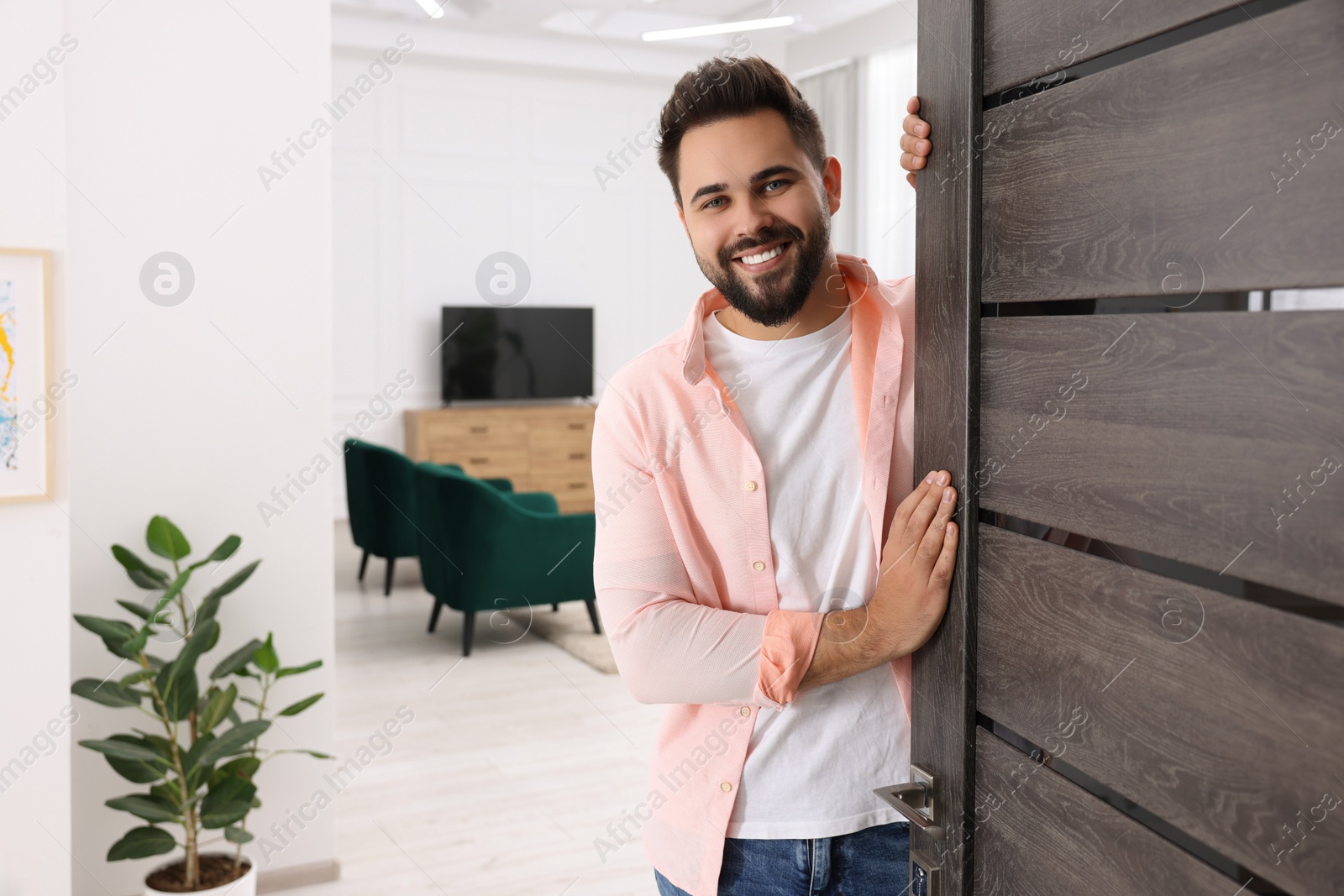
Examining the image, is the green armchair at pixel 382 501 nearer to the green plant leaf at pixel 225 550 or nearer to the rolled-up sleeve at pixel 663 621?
the green plant leaf at pixel 225 550

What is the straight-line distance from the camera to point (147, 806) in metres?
2.44

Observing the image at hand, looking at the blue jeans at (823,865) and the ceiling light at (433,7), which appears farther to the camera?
the ceiling light at (433,7)

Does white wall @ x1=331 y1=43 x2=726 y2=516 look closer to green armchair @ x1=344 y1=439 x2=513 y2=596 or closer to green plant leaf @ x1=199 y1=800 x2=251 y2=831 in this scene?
green armchair @ x1=344 y1=439 x2=513 y2=596

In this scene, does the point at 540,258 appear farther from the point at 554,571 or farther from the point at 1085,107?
the point at 1085,107

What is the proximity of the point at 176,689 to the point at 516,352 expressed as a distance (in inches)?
222

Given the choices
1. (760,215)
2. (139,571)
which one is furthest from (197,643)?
(760,215)

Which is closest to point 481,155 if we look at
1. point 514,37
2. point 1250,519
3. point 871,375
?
point 514,37

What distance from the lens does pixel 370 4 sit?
670 cm

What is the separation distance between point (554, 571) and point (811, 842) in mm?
3687

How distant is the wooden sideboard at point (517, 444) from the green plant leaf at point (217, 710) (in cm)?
503

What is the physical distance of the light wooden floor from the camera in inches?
117

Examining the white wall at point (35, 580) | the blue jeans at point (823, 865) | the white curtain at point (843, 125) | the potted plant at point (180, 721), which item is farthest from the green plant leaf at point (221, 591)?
the white curtain at point (843, 125)

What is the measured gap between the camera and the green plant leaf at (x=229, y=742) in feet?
8.00

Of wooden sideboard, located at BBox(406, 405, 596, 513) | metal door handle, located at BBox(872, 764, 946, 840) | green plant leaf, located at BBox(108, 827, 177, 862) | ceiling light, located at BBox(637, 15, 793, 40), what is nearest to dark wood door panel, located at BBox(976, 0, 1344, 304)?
metal door handle, located at BBox(872, 764, 946, 840)
